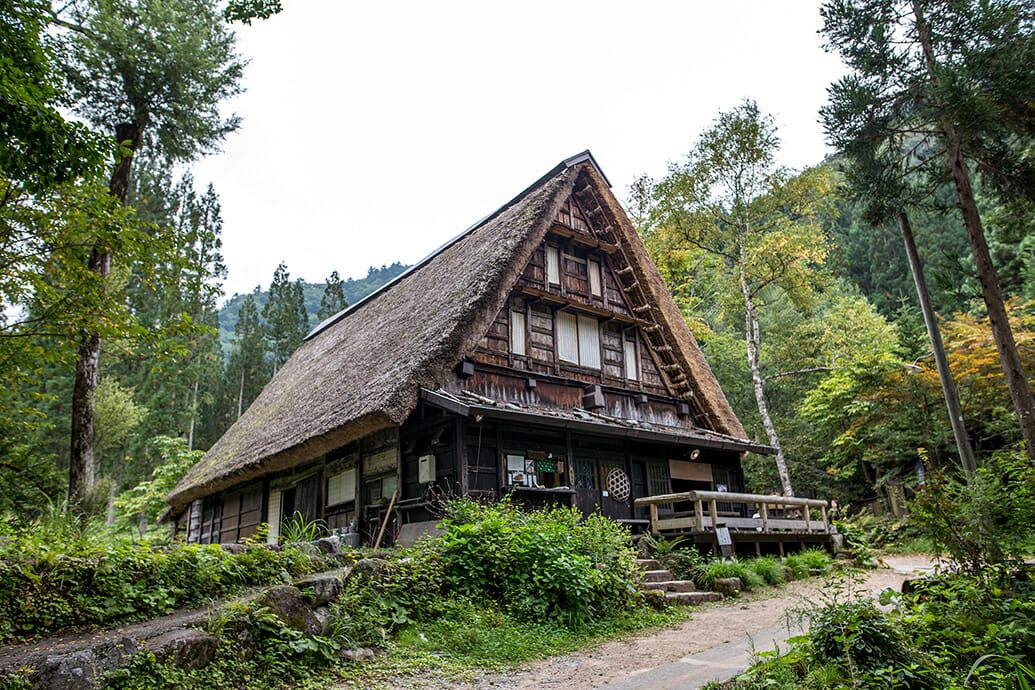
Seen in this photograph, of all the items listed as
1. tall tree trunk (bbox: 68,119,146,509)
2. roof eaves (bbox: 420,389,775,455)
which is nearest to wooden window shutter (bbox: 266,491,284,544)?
tall tree trunk (bbox: 68,119,146,509)

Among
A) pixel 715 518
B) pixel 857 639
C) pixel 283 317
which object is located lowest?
pixel 857 639

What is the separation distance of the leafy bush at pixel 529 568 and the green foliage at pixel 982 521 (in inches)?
A: 149

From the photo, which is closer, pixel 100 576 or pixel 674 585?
pixel 100 576

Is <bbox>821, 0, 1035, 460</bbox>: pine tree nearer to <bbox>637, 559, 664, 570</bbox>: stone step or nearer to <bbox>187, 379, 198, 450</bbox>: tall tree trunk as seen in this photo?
<bbox>637, 559, 664, 570</bbox>: stone step

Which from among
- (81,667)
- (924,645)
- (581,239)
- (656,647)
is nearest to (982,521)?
(924,645)

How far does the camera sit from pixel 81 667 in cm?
441

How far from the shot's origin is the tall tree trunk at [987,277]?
9.20m

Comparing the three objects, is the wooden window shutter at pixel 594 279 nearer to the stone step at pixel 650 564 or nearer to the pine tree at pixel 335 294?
the stone step at pixel 650 564

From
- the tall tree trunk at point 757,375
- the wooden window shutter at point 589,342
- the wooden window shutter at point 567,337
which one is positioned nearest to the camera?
the wooden window shutter at point 567,337

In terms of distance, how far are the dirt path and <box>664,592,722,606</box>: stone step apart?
0.17m

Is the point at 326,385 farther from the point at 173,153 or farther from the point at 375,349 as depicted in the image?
the point at 173,153

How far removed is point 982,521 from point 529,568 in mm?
4747

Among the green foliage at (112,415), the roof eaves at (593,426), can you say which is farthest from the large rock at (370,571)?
the green foliage at (112,415)

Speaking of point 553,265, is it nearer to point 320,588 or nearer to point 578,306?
point 578,306
